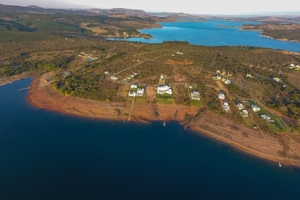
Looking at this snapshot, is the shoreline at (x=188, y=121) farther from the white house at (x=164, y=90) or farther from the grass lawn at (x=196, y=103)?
the white house at (x=164, y=90)

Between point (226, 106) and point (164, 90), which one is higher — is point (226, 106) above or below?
below

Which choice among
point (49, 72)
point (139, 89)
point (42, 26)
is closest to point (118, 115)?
point (139, 89)

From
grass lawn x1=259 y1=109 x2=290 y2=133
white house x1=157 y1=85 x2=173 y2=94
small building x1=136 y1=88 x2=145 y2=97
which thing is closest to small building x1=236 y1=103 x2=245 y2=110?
grass lawn x1=259 y1=109 x2=290 y2=133

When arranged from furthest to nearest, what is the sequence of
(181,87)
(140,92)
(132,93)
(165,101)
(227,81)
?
(227,81)
(181,87)
(140,92)
(132,93)
(165,101)

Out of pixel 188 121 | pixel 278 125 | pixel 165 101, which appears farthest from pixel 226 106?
pixel 165 101

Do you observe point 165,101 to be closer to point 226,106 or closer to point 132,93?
point 132,93

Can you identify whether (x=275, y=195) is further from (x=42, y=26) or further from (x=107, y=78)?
(x=42, y=26)
